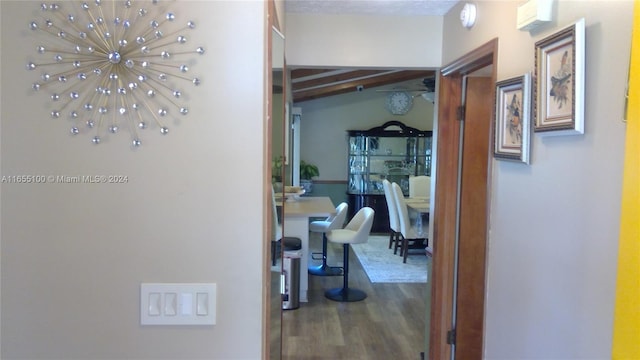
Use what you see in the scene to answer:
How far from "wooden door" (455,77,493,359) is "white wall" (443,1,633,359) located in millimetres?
739

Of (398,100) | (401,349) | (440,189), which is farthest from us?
(398,100)

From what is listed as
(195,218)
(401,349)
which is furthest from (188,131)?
(401,349)

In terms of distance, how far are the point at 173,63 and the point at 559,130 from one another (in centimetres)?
120

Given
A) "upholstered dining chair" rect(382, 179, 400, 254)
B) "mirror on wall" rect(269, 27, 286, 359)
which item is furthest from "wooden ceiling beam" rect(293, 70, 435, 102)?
"mirror on wall" rect(269, 27, 286, 359)

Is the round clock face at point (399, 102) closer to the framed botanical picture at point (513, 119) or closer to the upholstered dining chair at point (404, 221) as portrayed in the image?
the upholstered dining chair at point (404, 221)

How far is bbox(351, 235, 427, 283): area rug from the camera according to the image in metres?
5.36

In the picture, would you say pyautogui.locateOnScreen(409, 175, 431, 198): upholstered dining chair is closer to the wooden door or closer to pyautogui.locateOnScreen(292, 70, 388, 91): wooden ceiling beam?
pyautogui.locateOnScreen(292, 70, 388, 91): wooden ceiling beam

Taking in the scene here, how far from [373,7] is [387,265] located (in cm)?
393

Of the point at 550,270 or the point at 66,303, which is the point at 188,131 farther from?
the point at 550,270

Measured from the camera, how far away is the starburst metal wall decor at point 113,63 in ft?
4.11

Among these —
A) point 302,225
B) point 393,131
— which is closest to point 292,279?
point 302,225

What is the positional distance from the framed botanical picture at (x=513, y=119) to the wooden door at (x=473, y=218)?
0.85 meters

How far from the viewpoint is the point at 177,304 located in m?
1.31

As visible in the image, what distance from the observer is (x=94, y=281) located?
4.27 ft
